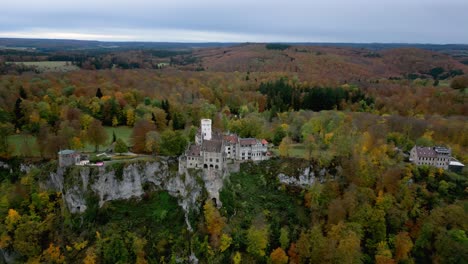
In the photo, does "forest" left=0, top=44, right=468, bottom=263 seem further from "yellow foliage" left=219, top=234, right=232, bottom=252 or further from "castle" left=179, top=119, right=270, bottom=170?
"castle" left=179, top=119, right=270, bottom=170

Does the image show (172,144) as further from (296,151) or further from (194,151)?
(296,151)

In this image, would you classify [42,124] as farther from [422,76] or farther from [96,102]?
[422,76]

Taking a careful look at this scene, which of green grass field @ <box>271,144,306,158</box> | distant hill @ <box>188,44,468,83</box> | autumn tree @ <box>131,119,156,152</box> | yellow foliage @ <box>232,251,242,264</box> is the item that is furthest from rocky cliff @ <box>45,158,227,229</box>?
distant hill @ <box>188,44,468,83</box>

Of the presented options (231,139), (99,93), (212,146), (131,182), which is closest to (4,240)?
(131,182)

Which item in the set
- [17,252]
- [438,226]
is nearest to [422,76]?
[438,226]

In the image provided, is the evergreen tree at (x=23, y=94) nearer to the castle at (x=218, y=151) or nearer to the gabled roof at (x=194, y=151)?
the castle at (x=218, y=151)

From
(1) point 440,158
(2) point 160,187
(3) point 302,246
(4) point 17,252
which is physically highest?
(1) point 440,158

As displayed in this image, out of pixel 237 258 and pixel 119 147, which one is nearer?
pixel 237 258

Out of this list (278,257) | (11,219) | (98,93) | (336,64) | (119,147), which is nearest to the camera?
(278,257)
